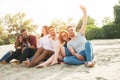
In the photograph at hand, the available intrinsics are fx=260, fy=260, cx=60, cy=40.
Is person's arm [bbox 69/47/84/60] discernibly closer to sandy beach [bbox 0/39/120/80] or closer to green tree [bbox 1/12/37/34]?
sandy beach [bbox 0/39/120/80]

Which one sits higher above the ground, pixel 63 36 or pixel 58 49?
pixel 63 36

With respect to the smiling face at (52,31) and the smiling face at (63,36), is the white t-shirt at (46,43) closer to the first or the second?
the smiling face at (52,31)

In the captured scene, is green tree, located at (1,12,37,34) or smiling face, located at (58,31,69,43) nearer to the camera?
smiling face, located at (58,31,69,43)

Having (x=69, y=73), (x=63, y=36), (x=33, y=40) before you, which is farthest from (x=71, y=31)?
(x=33, y=40)

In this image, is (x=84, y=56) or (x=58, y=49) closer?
(x=84, y=56)

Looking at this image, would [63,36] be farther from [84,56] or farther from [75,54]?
[84,56]

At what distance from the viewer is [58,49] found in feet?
20.8

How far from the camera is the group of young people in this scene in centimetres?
612

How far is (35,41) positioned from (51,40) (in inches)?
30.2

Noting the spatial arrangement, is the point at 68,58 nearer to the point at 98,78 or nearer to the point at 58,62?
the point at 58,62

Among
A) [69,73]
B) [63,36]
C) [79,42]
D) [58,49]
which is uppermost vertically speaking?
[63,36]

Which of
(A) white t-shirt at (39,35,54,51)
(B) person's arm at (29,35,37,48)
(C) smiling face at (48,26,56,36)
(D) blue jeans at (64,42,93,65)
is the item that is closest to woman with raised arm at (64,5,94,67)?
(D) blue jeans at (64,42,93,65)

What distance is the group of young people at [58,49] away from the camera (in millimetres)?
6124

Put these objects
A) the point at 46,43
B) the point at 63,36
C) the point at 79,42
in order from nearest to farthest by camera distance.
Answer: the point at 79,42 < the point at 63,36 < the point at 46,43
